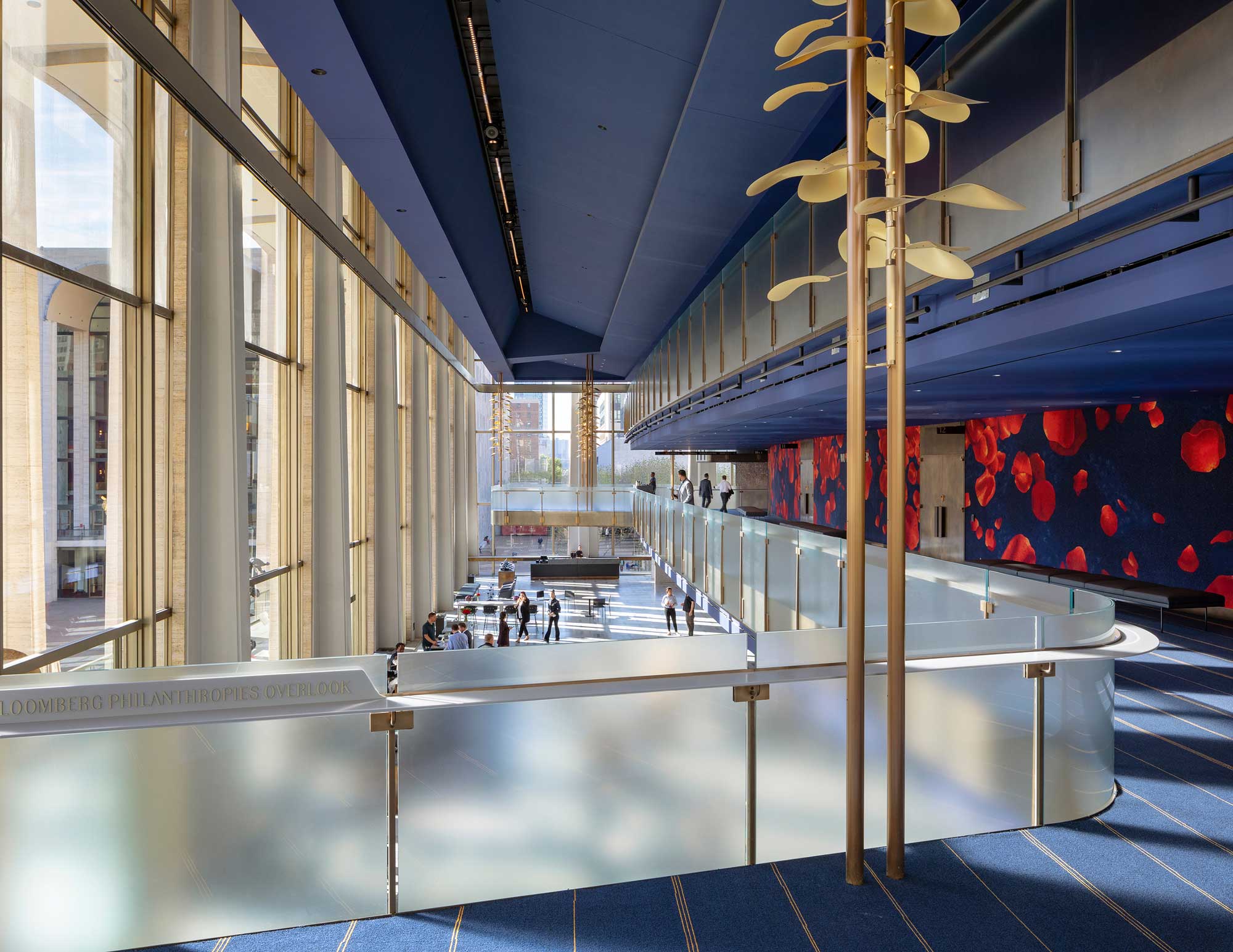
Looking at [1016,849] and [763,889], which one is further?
[1016,849]

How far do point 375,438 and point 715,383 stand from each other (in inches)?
232

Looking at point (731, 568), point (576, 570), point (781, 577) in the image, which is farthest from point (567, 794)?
point (576, 570)

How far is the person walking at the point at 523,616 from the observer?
15.0 meters

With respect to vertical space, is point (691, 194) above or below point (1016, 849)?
above

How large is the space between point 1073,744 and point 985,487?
9215mm

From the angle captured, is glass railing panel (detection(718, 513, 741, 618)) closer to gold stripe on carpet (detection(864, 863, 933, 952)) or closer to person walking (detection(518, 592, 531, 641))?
person walking (detection(518, 592, 531, 641))

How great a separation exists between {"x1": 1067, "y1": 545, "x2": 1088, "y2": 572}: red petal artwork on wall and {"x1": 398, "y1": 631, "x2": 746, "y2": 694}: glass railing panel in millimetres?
8687

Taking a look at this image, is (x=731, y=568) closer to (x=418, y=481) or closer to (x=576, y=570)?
(x=418, y=481)

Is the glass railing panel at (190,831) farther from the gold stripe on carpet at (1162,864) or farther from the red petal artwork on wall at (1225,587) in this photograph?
the red petal artwork on wall at (1225,587)

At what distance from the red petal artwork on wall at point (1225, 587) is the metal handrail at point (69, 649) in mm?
10349

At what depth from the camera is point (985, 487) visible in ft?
37.4

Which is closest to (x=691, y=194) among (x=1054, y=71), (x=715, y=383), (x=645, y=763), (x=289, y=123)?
(x=715, y=383)

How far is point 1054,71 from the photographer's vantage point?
3828 mm

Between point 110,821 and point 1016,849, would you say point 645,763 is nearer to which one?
point 1016,849
